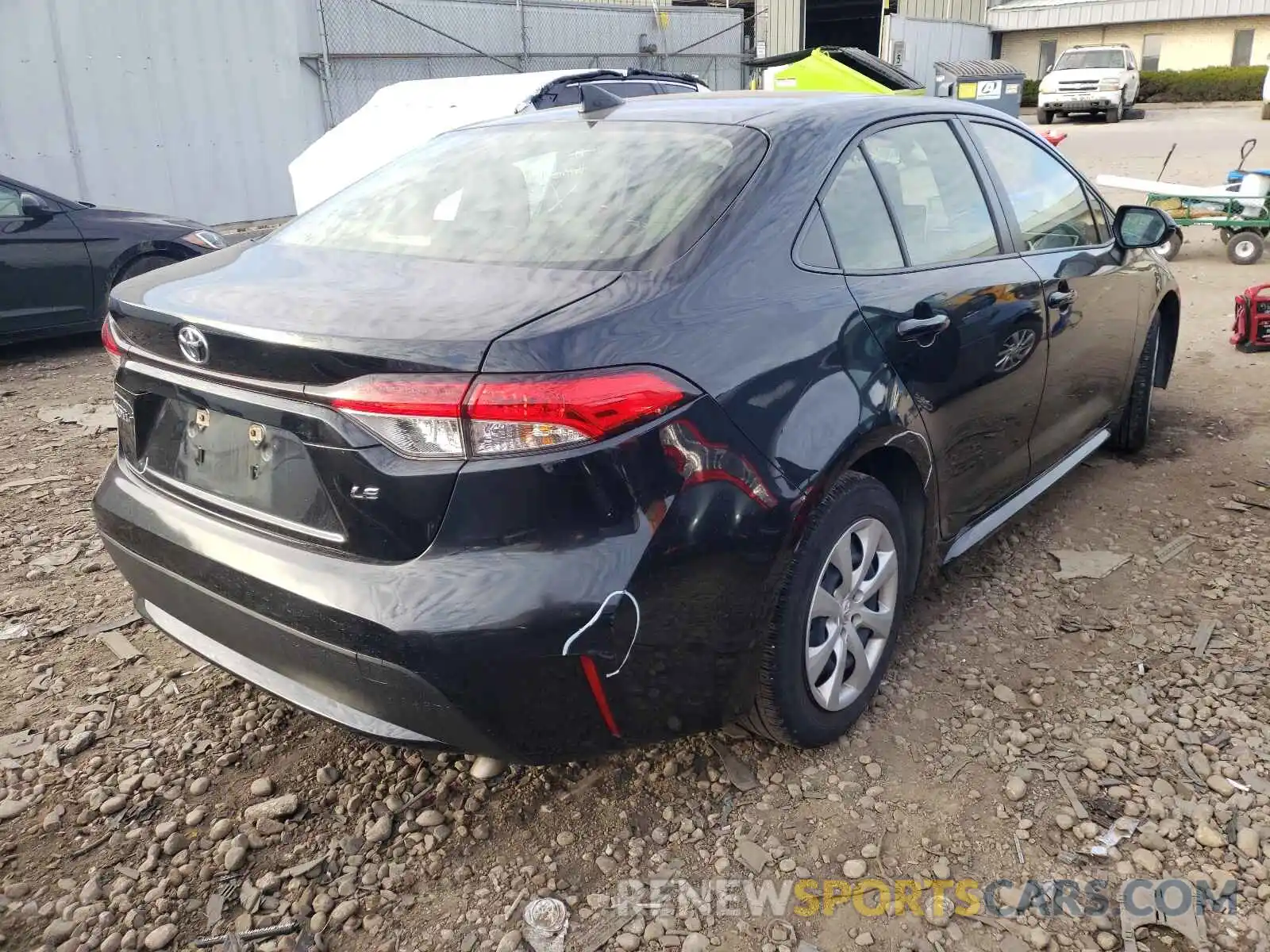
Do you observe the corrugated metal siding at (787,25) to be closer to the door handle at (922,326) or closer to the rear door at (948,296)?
the rear door at (948,296)

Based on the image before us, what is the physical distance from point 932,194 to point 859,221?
0.50 m

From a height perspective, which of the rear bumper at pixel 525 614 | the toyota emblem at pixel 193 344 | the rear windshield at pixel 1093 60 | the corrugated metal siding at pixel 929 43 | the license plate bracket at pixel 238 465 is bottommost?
the rear bumper at pixel 525 614

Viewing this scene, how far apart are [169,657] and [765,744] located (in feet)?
6.22

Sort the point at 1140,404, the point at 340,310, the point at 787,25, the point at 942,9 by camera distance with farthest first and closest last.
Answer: the point at 942,9 → the point at 787,25 → the point at 1140,404 → the point at 340,310

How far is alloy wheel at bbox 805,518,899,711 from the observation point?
2.47 metres

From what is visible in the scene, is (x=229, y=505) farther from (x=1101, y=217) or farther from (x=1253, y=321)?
(x=1253, y=321)

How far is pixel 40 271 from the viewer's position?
6871 mm

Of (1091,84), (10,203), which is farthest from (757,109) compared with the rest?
(1091,84)

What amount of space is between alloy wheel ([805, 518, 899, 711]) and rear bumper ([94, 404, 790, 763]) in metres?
0.29

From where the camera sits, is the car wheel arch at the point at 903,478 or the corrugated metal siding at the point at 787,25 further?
the corrugated metal siding at the point at 787,25

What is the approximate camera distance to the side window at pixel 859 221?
8.41ft

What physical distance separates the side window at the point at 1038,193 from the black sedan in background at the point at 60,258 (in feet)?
16.5

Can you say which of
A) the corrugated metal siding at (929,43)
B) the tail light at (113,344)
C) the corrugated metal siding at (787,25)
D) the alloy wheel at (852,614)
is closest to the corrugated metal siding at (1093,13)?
the corrugated metal siding at (929,43)

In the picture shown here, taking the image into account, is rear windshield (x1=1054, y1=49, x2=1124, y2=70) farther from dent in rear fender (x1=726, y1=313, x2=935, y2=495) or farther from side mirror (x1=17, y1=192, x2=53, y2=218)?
dent in rear fender (x1=726, y1=313, x2=935, y2=495)
